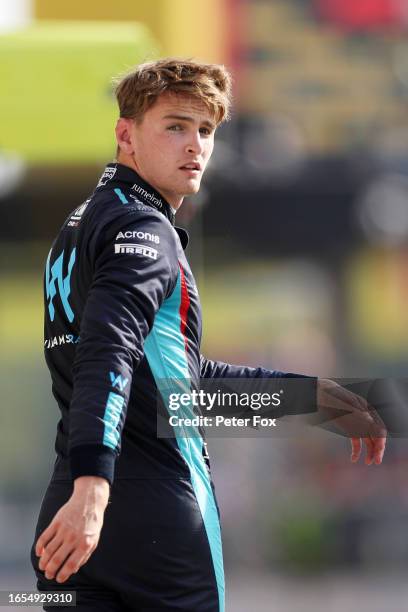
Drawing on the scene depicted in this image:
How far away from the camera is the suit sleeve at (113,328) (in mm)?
2535

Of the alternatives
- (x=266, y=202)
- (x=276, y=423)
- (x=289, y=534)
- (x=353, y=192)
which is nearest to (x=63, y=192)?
(x=266, y=202)

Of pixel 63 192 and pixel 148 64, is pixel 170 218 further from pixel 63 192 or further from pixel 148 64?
pixel 63 192

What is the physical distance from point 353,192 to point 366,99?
3.19 feet

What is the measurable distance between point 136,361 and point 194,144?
0.70m

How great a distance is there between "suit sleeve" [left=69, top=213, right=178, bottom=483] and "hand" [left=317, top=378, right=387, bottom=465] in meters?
0.63

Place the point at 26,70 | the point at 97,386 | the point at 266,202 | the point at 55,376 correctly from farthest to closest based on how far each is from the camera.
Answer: the point at 266,202 < the point at 26,70 < the point at 55,376 < the point at 97,386

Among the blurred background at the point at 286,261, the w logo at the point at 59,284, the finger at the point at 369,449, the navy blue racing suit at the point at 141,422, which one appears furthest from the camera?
the blurred background at the point at 286,261

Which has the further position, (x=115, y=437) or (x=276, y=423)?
(x=276, y=423)

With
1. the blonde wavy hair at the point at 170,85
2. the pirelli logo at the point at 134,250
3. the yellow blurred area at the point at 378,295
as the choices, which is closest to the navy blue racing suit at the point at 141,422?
the pirelli logo at the point at 134,250

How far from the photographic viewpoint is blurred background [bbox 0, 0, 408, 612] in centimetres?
1158

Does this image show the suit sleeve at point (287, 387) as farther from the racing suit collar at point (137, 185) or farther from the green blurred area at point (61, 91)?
the green blurred area at point (61, 91)

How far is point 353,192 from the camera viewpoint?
12.3 m

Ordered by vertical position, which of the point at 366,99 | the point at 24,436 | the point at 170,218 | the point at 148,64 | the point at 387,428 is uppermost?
the point at 366,99

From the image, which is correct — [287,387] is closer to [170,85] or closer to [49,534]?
[170,85]
